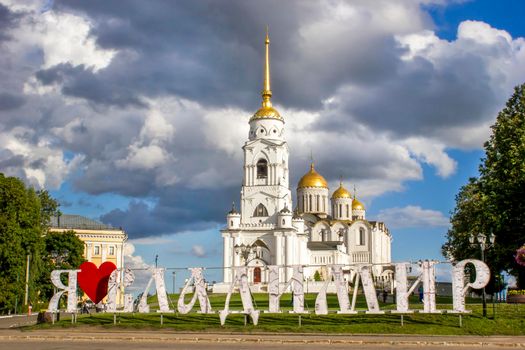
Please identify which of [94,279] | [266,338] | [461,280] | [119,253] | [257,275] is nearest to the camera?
[266,338]

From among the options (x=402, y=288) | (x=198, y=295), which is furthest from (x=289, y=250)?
(x=402, y=288)

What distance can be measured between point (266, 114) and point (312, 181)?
22.3 metres

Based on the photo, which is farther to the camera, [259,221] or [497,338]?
[259,221]

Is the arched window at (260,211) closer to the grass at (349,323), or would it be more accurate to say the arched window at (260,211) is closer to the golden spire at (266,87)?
the golden spire at (266,87)

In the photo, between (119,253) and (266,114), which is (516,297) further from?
(266,114)

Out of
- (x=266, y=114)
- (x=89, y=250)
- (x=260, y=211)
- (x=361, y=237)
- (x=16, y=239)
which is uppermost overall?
(x=266, y=114)

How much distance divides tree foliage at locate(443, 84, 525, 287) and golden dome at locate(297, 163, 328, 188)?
234 feet

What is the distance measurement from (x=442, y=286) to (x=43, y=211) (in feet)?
147

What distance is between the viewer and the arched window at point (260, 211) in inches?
3863

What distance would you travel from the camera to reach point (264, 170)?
9981cm

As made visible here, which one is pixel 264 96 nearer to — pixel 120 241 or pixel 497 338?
pixel 120 241

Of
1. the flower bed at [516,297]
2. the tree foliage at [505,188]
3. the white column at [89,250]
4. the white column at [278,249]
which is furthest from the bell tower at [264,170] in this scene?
the flower bed at [516,297]

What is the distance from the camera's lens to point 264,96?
337ft

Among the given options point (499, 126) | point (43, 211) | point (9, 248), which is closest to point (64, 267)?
point (43, 211)
